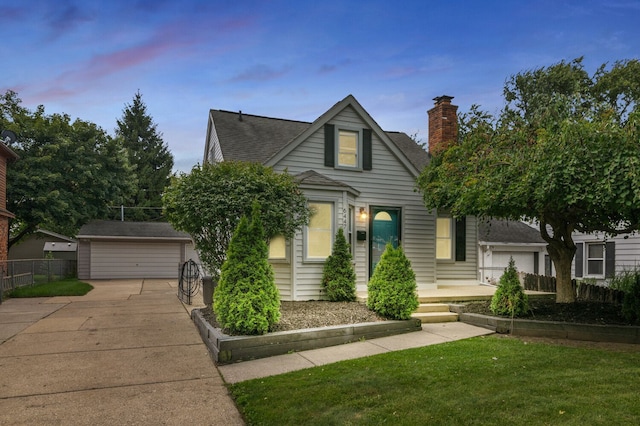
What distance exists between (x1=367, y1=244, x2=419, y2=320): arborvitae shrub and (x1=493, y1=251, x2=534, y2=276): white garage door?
12409 mm

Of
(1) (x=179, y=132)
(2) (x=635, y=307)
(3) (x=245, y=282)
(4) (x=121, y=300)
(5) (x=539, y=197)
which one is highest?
(1) (x=179, y=132)

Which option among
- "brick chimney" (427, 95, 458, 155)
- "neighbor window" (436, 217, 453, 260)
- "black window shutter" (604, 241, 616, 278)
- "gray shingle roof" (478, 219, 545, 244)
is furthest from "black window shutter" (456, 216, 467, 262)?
"black window shutter" (604, 241, 616, 278)

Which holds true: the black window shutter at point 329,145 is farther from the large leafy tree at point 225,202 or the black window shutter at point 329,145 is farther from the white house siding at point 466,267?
the white house siding at point 466,267

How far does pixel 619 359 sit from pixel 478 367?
82.0 inches

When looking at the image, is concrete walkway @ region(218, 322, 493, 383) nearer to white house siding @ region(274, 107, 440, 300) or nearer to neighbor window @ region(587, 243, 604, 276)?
white house siding @ region(274, 107, 440, 300)

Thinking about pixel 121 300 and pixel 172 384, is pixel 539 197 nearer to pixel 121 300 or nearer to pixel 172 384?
pixel 172 384

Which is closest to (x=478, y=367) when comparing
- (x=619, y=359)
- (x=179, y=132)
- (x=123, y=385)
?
(x=619, y=359)

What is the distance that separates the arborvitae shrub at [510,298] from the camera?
7523 millimetres

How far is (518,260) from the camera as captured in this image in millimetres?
18812

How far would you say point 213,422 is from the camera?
3.67 meters

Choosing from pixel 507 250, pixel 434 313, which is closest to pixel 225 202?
pixel 434 313

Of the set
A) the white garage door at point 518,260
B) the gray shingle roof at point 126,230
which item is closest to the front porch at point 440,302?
the white garage door at point 518,260

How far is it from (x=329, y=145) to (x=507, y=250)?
11.6m

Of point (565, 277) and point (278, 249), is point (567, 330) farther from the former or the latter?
point (278, 249)
